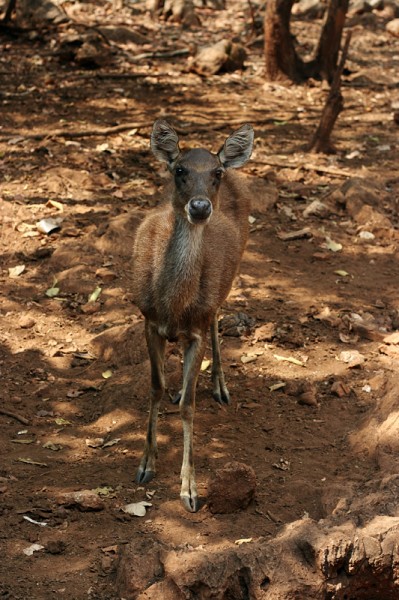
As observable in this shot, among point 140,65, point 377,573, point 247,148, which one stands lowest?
point 140,65

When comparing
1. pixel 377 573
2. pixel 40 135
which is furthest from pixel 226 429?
pixel 40 135

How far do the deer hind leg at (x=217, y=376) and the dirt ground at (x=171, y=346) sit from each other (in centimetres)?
8

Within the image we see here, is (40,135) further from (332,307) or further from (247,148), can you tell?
(247,148)

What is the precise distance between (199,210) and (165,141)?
31.2 inches

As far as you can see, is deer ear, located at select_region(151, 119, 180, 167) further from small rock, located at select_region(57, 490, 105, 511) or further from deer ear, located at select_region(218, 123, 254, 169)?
small rock, located at select_region(57, 490, 105, 511)

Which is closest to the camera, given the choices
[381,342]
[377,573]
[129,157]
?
[377,573]

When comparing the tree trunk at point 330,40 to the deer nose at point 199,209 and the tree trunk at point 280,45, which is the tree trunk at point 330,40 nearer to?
the tree trunk at point 280,45

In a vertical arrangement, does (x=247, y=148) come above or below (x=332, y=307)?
above

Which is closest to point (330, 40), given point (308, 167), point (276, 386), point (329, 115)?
point (329, 115)

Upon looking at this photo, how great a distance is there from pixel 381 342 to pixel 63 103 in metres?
7.13

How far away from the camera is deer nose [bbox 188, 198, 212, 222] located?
5762 millimetres

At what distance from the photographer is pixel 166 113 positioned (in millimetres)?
13383

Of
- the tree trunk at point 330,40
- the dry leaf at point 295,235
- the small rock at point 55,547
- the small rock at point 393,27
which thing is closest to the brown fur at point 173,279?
the small rock at point 55,547

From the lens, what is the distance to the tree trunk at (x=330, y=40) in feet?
45.8
